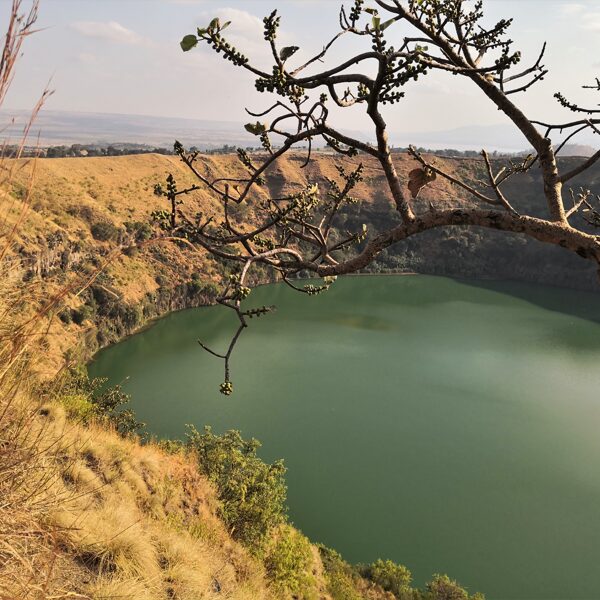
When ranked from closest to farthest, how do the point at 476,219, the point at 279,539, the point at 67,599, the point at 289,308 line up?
1. the point at 476,219
2. the point at 67,599
3. the point at 279,539
4. the point at 289,308

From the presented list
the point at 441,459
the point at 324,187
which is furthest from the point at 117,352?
the point at 324,187

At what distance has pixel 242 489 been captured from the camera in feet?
24.6

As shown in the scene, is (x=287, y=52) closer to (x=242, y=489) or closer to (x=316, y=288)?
(x=316, y=288)

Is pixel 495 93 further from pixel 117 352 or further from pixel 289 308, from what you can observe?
pixel 289 308

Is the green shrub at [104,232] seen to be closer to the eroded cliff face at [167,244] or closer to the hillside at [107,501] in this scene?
the eroded cliff face at [167,244]

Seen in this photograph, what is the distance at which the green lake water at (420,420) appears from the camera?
10836 millimetres

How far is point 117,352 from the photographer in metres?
22.4

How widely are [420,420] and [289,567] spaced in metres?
10.7

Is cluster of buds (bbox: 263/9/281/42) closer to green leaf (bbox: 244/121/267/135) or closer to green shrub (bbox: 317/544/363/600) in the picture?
green leaf (bbox: 244/121/267/135)

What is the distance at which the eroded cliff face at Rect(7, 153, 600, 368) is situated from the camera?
920 inches

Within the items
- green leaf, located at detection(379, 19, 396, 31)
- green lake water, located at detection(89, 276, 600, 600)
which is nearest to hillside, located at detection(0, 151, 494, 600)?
green leaf, located at detection(379, 19, 396, 31)

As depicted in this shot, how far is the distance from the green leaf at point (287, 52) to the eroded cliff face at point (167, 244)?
483 inches

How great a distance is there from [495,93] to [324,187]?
45.6 m

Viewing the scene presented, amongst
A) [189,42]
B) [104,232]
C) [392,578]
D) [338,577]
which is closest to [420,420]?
[392,578]
